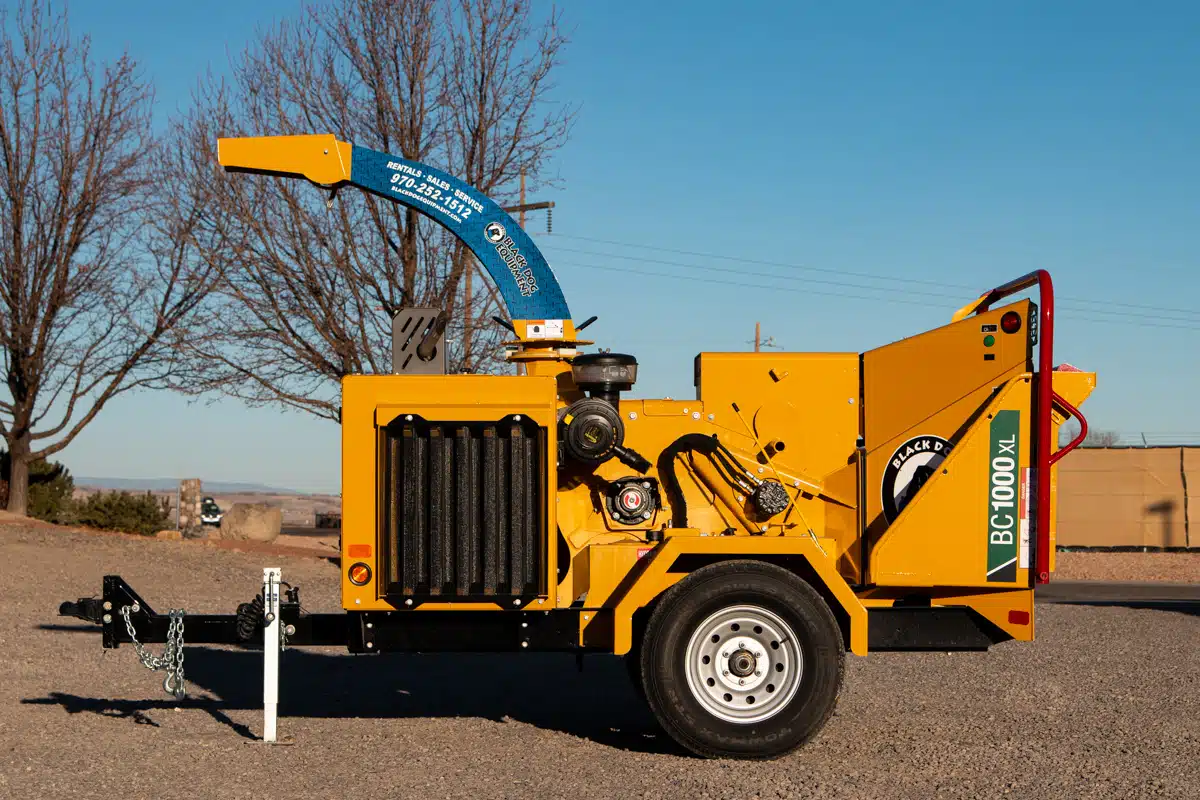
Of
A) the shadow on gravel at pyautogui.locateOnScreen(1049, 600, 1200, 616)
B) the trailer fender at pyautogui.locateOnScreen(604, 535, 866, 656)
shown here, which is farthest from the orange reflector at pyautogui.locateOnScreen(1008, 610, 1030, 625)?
the shadow on gravel at pyautogui.locateOnScreen(1049, 600, 1200, 616)

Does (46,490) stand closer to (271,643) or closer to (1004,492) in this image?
(271,643)

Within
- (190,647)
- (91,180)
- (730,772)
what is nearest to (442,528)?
(730,772)

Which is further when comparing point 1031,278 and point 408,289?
→ point 408,289

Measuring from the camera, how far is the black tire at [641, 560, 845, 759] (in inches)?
290

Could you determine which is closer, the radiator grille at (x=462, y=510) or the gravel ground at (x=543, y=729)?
the gravel ground at (x=543, y=729)

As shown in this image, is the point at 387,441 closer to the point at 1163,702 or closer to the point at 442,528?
the point at 442,528

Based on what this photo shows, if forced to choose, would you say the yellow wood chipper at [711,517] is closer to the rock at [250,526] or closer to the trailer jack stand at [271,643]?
the trailer jack stand at [271,643]

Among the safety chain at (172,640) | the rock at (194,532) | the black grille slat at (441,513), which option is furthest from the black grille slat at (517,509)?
the rock at (194,532)

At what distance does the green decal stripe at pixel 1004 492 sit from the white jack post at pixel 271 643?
4.30 meters

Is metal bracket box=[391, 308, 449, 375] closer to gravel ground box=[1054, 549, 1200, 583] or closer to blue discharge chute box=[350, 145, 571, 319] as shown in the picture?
blue discharge chute box=[350, 145, 571, 319]

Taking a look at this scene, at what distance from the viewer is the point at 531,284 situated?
9.13 metres

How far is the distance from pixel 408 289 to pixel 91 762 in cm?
1377

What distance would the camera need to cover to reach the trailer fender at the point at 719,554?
294 inches

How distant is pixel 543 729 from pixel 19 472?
72.9ft
